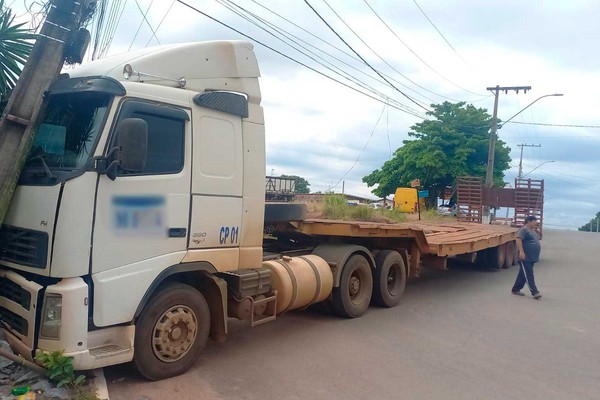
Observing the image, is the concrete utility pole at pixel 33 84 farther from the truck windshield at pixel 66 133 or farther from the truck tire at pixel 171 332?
the truck tire at pixel 171 332

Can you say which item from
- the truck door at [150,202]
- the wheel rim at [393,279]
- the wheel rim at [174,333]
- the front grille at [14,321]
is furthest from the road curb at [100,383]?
the wheel rim at [393,279]

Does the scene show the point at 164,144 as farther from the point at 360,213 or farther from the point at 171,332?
the point at 360,213

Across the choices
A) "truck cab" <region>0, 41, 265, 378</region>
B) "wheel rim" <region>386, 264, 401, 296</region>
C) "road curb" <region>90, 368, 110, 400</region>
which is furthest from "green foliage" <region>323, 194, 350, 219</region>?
"road curb" <region>90, 368, 110, 400</region>

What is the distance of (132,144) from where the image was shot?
430 centimetres

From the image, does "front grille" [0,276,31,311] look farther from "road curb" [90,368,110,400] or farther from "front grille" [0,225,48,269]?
"road curb" [90,368,110,400]

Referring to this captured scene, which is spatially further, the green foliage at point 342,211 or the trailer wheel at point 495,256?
the trailer wheel at point 495,256

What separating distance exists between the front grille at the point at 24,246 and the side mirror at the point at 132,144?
88 centimetres

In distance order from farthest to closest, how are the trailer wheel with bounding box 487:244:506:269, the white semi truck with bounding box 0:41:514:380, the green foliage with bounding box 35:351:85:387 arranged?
the trailer wheel with bounding box 487:244:506:269
the white semi truck with bounding box 0:41:514:380
the green foliage with bounding box 35:351:85:387

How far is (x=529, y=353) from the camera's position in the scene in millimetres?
6578

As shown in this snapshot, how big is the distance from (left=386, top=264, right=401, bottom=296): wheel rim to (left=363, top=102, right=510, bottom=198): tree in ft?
84.2

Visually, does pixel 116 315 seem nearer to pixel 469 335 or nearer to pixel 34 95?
pixel 34 95

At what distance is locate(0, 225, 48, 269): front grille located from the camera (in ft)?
14.1

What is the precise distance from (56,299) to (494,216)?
756 inches

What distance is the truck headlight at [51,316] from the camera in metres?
4.23
